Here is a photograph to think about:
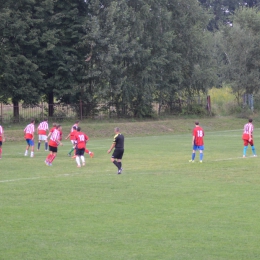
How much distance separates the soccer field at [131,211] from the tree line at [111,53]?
997 inches

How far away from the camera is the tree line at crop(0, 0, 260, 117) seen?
4694 cm

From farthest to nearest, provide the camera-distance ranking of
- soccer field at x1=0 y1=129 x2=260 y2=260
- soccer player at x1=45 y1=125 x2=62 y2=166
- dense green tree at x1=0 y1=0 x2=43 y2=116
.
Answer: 1. dense green tree at x1=0 y1=0 x2=43 y2=116
2. soccer player at x1=45 y1=125 x2=62 y2=166
3. soccer field at x1=0 y1=129 x2=260 y2=260

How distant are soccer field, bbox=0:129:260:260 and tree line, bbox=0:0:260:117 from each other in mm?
25328

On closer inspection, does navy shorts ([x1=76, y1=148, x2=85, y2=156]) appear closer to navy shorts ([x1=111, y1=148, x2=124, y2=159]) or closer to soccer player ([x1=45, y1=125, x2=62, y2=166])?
soccer player ([x1=45, y1=125, x2=62, y2=166])

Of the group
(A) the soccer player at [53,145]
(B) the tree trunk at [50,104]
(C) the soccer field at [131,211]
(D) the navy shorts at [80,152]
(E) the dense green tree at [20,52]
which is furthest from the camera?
(B) the tree trunk at [50,104]

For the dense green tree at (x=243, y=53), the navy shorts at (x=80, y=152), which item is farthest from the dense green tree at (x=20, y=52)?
the dense green tree at (x=243, y=53)

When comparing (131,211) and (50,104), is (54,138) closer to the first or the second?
(131,211)

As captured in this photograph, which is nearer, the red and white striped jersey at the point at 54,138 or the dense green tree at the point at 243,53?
the red and white striped jersey at the point at 54,138

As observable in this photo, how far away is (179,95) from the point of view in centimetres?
5966

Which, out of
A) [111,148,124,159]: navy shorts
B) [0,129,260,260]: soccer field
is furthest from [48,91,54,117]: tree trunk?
[111,148,124,159]: navy shorts

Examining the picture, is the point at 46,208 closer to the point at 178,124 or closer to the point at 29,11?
the point at 29,11

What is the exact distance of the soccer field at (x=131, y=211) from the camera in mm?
9586

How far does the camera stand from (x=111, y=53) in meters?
49.8

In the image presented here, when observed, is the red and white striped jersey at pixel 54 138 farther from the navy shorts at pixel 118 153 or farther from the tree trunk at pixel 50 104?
the tree trunk at pixel 50 104
